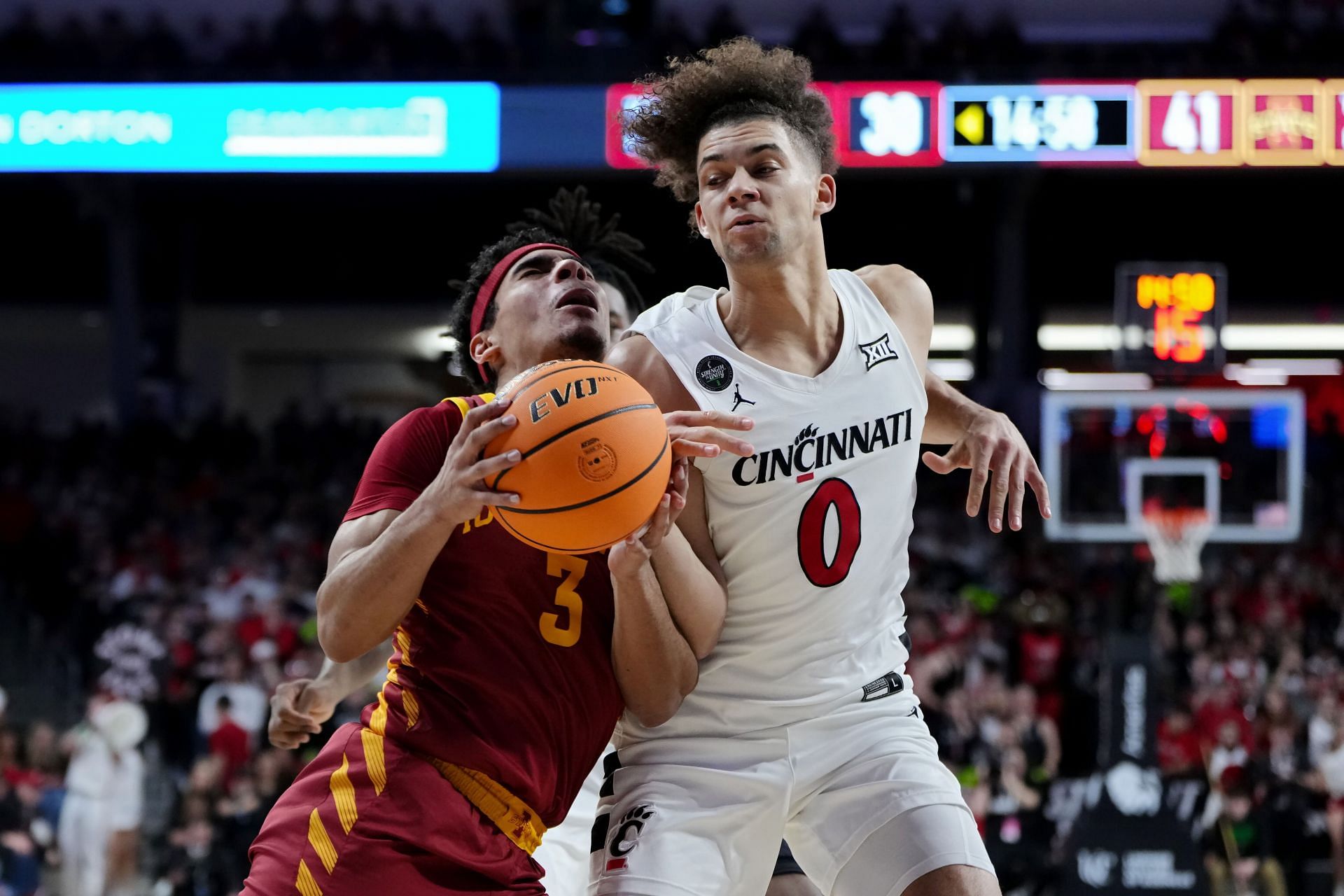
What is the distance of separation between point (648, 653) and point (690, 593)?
0.49 ft

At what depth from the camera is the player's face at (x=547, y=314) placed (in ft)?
10.5

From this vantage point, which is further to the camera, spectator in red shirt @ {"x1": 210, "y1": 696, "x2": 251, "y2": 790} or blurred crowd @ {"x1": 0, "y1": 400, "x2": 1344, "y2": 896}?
spectator in red shirt @ {"x1": 210, "y1": 696, "x2": 251, "y2": 790}

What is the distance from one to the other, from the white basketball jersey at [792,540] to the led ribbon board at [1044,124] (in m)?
9.96

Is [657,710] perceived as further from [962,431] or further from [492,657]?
[962,431]

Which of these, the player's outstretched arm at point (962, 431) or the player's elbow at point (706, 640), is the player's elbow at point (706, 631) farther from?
the player's outstretched arm at point (962, 431)

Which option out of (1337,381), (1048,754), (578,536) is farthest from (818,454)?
(1337,381)

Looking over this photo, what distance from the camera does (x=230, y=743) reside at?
34.7 feet

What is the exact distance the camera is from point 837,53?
14.7m

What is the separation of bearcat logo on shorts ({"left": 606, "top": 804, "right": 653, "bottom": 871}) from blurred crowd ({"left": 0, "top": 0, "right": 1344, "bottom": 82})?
411 inches

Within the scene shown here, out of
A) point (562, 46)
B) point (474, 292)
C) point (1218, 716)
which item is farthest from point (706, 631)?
point (562, 46)

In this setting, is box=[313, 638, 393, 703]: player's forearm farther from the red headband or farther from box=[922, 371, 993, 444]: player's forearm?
box=[922, 371, 993, 444]: player's forearm

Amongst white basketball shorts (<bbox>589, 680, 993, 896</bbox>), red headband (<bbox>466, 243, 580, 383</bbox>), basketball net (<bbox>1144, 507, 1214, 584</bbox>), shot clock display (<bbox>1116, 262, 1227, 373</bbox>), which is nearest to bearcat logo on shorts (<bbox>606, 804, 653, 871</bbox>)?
white basketball shorts (<bbox>589, 680, 993, 896</bbox>)

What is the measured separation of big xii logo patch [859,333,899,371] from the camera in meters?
3.34

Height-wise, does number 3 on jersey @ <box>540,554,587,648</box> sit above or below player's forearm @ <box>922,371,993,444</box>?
below
